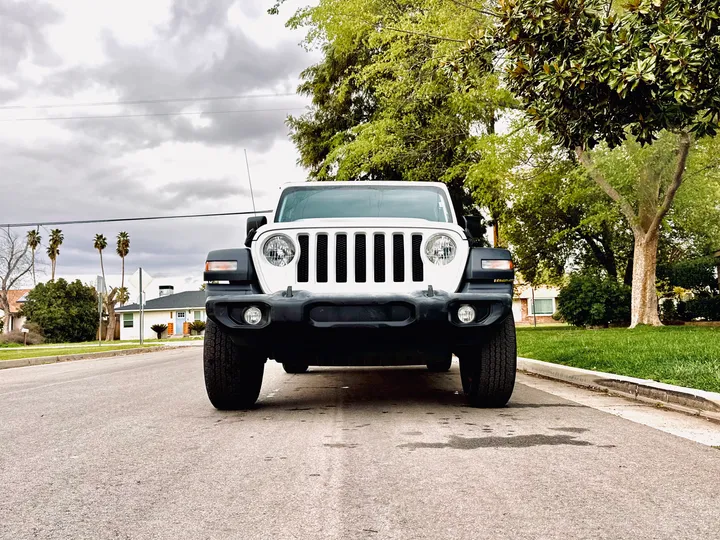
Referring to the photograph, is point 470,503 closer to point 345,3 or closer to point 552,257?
point 345,3

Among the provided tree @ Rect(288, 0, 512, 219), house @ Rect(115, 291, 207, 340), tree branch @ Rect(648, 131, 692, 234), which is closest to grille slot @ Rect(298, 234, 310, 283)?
tree @ Rect(288, 0, 512, 219)

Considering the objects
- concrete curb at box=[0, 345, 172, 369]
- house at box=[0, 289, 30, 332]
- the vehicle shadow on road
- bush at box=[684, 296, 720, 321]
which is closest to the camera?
the vehicle shadow on road

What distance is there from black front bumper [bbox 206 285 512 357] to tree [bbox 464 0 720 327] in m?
3.01

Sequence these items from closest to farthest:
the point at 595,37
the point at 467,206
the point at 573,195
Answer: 1. the point at 595,37
2. the point at 573,195
3. the point at 467,206

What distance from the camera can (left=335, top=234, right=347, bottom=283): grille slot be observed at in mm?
5746

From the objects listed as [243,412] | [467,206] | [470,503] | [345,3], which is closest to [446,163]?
[467,206]

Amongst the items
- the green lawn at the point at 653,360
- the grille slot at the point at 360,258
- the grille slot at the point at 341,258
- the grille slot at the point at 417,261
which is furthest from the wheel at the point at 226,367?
the green lawn at the point at 653,360

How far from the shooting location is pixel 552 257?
34.4 meters

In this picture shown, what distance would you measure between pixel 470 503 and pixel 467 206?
2261 cm

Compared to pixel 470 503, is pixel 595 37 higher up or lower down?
higher up

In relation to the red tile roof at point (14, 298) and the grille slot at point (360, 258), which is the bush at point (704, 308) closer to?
the grille slot at point (360, 258)

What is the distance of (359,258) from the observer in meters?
5.79

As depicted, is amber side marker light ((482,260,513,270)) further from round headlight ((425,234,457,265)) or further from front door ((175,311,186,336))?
front door ((175,311,186,336))

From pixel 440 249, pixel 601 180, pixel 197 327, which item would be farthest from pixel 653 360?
pixel 197 327
